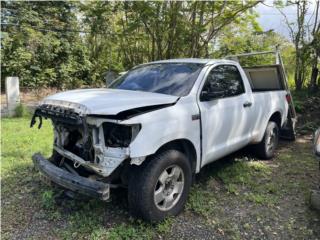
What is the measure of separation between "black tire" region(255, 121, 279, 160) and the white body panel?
255mm

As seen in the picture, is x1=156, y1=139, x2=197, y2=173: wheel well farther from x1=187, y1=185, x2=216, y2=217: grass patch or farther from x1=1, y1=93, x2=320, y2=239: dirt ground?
x1=1, y1=93, x2=320, y2=239: dirt ground

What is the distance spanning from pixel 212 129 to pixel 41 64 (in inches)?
546

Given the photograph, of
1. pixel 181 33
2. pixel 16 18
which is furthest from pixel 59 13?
pixel 181 33

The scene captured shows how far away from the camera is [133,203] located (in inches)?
129

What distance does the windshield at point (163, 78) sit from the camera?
395 centimetres

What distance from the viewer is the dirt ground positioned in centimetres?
337

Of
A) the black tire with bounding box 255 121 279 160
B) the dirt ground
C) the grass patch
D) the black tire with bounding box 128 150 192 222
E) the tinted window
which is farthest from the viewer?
the black tire with bounding box 255 121 279 160

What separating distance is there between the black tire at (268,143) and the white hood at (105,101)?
2.59 m

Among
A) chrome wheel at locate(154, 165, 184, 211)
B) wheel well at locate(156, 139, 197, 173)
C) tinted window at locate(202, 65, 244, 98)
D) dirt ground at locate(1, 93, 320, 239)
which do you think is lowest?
dirt ground at locate(1, 93, 320, 239)

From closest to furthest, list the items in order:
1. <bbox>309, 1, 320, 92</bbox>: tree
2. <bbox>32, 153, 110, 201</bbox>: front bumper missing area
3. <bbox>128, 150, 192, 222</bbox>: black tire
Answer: <bbox>32, 153, 110, 201</bbox>: front bumper missing area < <bbox>128, 150, 192, 222</bbox>: black tire < <bbox>309, 1, 320, 92</bbox>: tree

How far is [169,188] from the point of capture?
3582mm

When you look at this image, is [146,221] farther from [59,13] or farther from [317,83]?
[59,13]

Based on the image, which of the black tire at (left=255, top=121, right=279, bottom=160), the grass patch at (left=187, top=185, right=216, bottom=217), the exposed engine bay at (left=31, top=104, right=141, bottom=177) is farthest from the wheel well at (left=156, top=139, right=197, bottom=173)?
the black tire at (left=255, top=121, right=279, bottom=160)

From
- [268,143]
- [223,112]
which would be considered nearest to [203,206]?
[223,112]
